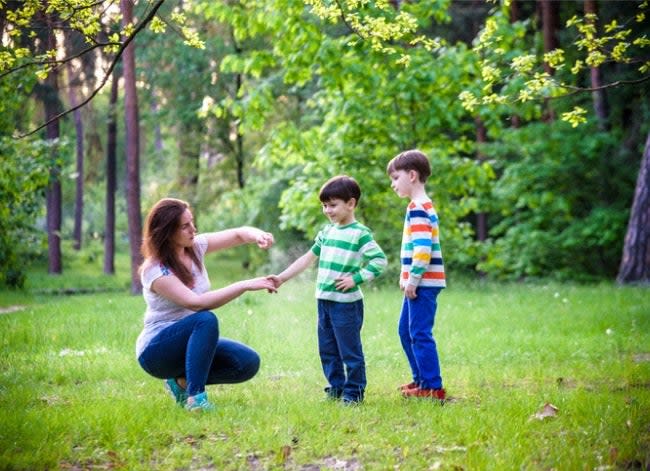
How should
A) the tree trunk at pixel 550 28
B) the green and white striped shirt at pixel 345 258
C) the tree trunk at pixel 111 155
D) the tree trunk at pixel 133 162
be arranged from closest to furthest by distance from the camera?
the green and white striped shirt at pixel 345 258, the tree trunk at pixel 133 162, the tree trunk at pixel 550 28, the tree trunk at pixel 111 155

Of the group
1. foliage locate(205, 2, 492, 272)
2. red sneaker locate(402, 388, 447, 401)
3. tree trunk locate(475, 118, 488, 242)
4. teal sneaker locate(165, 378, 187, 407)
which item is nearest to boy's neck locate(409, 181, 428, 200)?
red sneaker locate(402, 388, 447, 401)

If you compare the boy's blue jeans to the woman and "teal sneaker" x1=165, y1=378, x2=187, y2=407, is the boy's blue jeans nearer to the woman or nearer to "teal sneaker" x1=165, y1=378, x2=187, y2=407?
the woman

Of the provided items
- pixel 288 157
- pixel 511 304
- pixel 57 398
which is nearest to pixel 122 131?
pixel 288 157

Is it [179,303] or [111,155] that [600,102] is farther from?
[179,303]

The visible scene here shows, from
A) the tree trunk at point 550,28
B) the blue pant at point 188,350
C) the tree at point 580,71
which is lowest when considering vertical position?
the blue pant at point 188,350

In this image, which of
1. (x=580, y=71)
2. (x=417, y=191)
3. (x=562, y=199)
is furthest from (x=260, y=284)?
(x=580, y=71)

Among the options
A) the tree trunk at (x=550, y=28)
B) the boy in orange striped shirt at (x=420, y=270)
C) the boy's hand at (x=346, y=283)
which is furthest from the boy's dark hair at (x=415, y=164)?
the tree trunk at (x=550, y=28)

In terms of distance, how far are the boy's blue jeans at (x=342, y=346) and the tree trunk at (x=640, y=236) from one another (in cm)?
1037

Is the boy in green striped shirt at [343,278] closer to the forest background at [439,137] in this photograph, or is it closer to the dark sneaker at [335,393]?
the dark sneaker at [335,393]

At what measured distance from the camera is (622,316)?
377 inches

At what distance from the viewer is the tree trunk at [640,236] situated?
14.1 m

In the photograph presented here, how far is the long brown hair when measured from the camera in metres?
5.21

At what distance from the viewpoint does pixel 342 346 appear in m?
5.43

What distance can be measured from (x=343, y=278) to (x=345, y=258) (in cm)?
17
